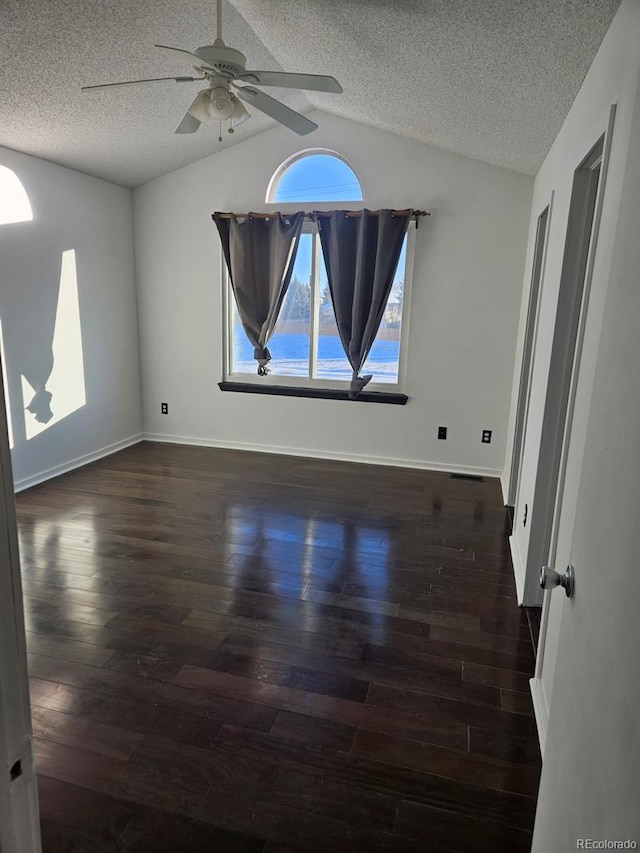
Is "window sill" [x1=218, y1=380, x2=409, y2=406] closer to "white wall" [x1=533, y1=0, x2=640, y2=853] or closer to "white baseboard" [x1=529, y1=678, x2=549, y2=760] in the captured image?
"white baseboard" [x1=529, y1=678, x2=549, y2=760]

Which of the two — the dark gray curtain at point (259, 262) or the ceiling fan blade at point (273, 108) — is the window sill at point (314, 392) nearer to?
the dark gray curtain at point (259, 262)

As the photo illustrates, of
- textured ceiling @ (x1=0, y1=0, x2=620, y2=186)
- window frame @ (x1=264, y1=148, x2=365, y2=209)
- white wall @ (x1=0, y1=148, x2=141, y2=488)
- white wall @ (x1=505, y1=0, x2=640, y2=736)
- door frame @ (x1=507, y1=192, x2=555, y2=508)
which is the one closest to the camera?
white wall @ (x1=505, y1=0, x2=640, y2=736)

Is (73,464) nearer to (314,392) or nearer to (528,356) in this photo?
(314,392)

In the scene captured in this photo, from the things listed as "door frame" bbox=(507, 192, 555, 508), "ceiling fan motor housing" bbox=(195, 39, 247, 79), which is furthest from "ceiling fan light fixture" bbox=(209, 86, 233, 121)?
"door frame" bbox=(507, 192, 555, 508)

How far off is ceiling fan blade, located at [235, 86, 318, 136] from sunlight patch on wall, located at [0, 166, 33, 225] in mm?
2127

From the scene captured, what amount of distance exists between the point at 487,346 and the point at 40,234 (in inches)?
143

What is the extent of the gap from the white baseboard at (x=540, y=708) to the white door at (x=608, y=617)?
76cm

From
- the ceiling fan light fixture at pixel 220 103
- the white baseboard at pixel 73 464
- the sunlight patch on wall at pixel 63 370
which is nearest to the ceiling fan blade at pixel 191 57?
the ceiling fan light fixture at pixel 220 103

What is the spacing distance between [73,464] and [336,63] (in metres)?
3.59

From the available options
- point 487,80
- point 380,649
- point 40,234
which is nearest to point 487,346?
point 487,80

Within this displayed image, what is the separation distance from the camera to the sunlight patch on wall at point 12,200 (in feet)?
12.2

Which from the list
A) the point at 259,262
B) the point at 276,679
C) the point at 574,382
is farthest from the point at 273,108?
the point at 276,679

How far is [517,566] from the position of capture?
2.91 metres

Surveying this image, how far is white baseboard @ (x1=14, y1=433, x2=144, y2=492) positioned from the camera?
406 centimetres
